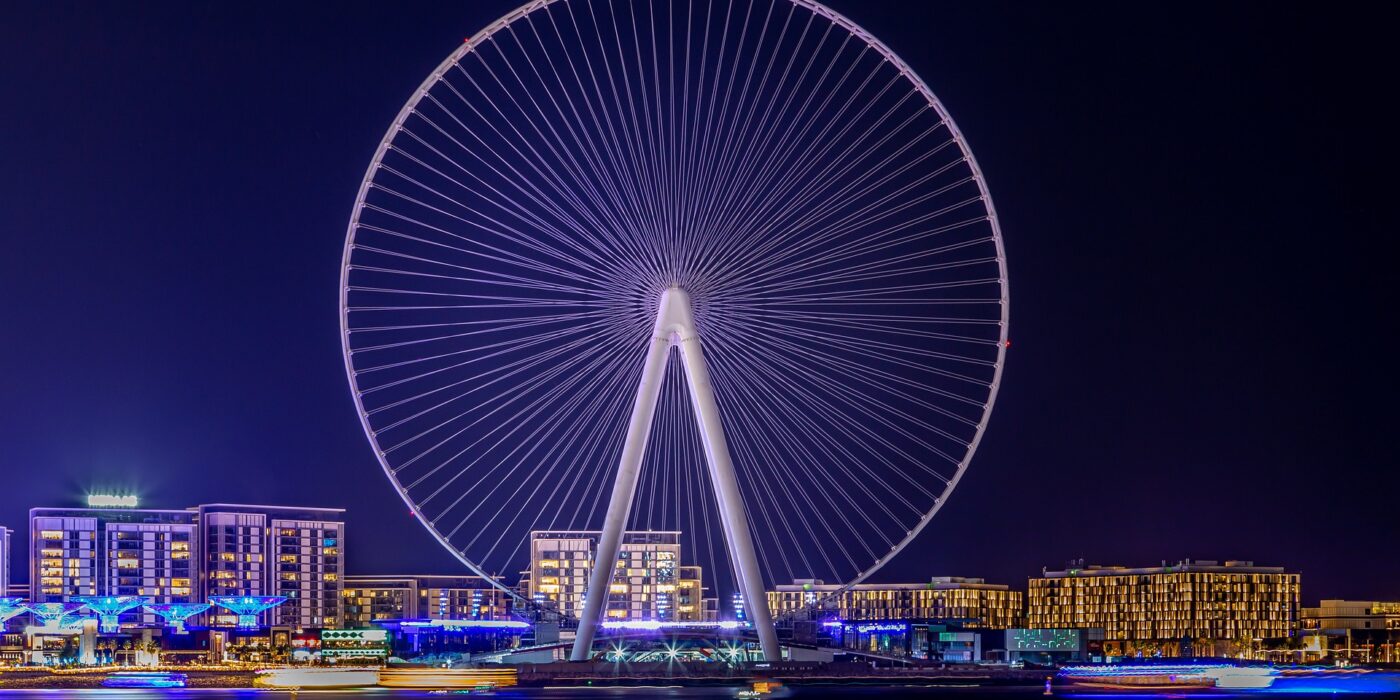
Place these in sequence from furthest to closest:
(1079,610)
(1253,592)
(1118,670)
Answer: (1079,610)
(1253,592)
(1118,670)

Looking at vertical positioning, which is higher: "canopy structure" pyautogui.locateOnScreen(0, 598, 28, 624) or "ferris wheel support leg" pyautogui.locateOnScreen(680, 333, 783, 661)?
"ferris wheel support leg" pyautogui.locateOnScreen(680, 333, 783, 661)

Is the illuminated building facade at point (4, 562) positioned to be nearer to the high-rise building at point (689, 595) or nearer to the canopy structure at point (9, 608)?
the canopy structure at point (9, 608)

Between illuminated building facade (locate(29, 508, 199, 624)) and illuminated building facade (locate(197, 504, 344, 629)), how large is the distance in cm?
293

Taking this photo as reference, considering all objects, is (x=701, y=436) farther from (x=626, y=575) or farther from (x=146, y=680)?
(x=626, y=575)

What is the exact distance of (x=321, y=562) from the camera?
630ft

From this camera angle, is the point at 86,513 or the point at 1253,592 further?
the point at 1253,592

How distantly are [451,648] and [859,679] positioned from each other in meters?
59.9

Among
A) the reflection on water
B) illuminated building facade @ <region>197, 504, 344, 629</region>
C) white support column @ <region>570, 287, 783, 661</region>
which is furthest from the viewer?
illuminated building facade @ <region>197, 504, 344, 629</region>

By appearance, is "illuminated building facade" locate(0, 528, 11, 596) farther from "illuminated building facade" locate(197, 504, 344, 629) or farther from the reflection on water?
the reflection on water

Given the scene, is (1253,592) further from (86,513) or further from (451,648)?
(86,513)

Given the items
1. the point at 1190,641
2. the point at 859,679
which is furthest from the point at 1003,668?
the point at 1190,641

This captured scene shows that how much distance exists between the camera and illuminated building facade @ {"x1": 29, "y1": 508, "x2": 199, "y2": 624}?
168875 mm

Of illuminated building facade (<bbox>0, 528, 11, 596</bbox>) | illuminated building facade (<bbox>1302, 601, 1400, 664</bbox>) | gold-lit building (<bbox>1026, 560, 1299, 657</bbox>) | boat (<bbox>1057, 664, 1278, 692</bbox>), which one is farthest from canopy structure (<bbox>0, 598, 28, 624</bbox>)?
illuminated building facade (<bbox>1302, 601, 1400, 664</bbox>)

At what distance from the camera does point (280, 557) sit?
187000 millimetres
